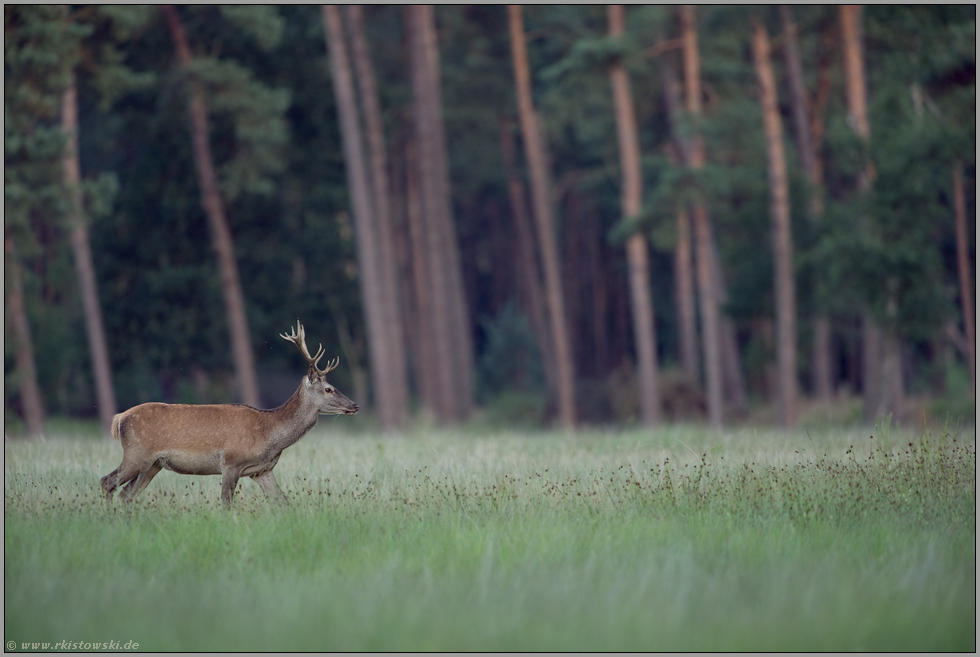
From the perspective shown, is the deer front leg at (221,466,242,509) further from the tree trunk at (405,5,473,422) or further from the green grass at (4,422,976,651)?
the tree trunk at (405,5,473,422)

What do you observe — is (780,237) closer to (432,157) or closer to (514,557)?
(432,157)

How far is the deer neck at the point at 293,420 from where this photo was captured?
752 centimetres

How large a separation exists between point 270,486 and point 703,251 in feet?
55.5

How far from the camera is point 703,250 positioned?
2291cm

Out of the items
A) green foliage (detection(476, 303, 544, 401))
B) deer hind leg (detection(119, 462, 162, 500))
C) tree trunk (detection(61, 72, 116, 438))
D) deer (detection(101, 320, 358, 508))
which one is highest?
tree trunk (detection(61, 72, 116, 438))

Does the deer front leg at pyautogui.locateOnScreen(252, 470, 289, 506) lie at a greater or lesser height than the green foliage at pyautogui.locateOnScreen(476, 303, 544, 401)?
greater

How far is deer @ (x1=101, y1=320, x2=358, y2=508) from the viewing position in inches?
287

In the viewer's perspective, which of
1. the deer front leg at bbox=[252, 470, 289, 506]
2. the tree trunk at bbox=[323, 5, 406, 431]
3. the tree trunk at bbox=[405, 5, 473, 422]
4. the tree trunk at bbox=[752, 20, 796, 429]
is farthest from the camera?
the tree trunk at bbox=[405, 5, 473, 422]

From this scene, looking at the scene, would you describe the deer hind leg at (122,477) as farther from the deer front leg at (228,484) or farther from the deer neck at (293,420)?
the deer neck at (293,420)

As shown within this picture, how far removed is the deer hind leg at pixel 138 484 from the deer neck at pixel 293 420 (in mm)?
967

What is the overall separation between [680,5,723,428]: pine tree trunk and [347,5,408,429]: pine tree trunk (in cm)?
727

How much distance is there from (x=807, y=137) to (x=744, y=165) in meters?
1.80

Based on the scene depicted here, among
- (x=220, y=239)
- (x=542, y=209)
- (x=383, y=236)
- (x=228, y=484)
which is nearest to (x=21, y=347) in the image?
(x=220, y=239)

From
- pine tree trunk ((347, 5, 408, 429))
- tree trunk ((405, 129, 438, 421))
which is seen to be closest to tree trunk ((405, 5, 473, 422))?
tree trunk ((405, 129, 438, 421))
